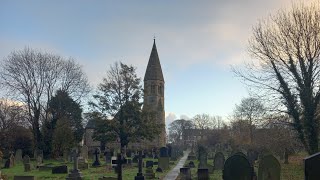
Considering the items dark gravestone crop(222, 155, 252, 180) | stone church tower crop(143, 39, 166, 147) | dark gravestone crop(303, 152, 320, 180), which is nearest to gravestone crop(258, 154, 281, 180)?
dark gravestone crop(222, 155, 252, 180)

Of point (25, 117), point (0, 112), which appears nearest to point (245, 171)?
point (25, 117)

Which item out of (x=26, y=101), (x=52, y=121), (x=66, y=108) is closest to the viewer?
(x=26, y=101)

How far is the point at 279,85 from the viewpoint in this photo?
20312 mm

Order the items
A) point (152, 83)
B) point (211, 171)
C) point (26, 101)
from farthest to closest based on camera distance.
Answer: point (152, 83) → point (26, 101) → point (211, 171)

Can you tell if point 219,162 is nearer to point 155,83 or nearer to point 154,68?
point 155,83

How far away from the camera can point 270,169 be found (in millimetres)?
10227

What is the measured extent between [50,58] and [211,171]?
76.9 ft

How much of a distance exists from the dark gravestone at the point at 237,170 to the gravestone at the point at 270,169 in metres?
1.28

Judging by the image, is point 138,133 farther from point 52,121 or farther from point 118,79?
point 52,121

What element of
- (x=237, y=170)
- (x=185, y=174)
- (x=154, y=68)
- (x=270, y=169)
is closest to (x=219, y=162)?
(x=185, y=174)

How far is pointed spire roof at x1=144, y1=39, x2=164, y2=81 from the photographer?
65.6 metres

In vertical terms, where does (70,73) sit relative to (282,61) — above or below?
above

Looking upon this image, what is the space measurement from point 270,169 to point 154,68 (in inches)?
2213

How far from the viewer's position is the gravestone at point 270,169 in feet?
33.4
